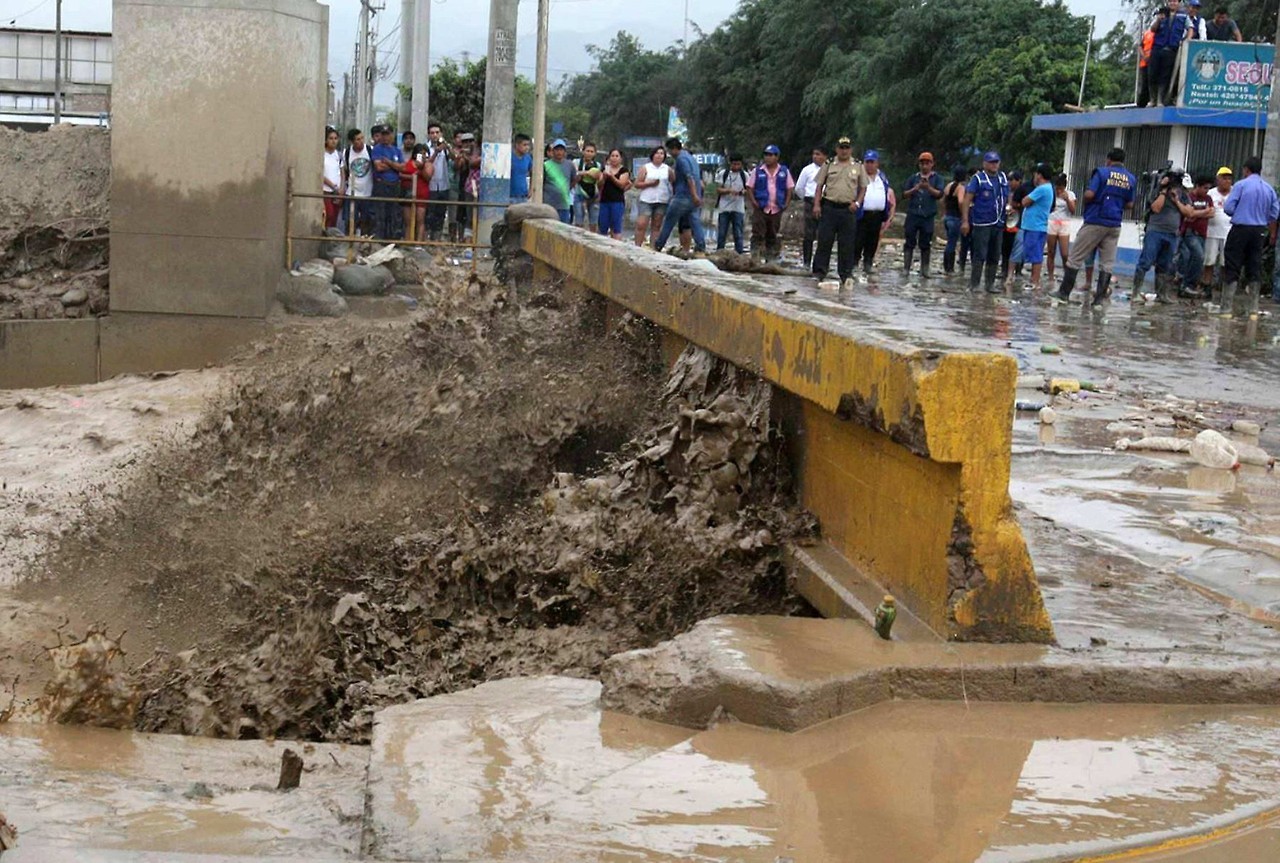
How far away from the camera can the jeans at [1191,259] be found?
796 inches

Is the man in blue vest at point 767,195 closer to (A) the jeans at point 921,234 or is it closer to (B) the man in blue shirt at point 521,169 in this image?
(A) the jeans at point 921,234

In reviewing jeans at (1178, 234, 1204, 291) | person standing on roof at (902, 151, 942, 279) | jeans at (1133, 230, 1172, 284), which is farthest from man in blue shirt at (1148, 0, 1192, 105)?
jeans at (1133, 230, 1172, 284)

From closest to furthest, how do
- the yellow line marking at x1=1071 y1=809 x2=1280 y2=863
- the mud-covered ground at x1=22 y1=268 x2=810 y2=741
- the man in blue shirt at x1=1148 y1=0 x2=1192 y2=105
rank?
the yellow line marking at x1=1071 y1=809 x2=1280 y2=863 < the mud-covered ground at x1=22 y1=268 x2=810 y2=741 < the man in blue shirt at x1=1148 y1=0 x2=1192 y2=105

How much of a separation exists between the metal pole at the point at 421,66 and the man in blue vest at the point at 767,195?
626 cm

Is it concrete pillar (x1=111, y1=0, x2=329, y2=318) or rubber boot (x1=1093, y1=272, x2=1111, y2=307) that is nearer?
concrete pillar (x1=111, y1=0, x2=329, y2=318)

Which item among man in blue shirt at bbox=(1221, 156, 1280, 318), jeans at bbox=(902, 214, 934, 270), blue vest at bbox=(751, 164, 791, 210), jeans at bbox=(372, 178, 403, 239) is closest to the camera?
jeans at bbox=(372, 178, 403, 239)

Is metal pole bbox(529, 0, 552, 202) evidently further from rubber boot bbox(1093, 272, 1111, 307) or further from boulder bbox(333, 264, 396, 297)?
rubber boot bbox(1093, 272, 1111, 307)

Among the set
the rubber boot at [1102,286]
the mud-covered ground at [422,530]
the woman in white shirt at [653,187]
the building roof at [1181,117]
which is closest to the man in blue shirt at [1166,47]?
the building roof at [1181,117]

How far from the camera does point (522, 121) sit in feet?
195

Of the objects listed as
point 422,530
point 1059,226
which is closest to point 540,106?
point 1059,226

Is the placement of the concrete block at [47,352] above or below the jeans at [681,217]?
below

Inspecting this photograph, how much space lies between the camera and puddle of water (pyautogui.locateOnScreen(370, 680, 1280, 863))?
295 centimetres

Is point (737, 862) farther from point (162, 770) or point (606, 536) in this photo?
point (606, 536)

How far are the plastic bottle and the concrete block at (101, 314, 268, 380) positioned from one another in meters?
8.62
